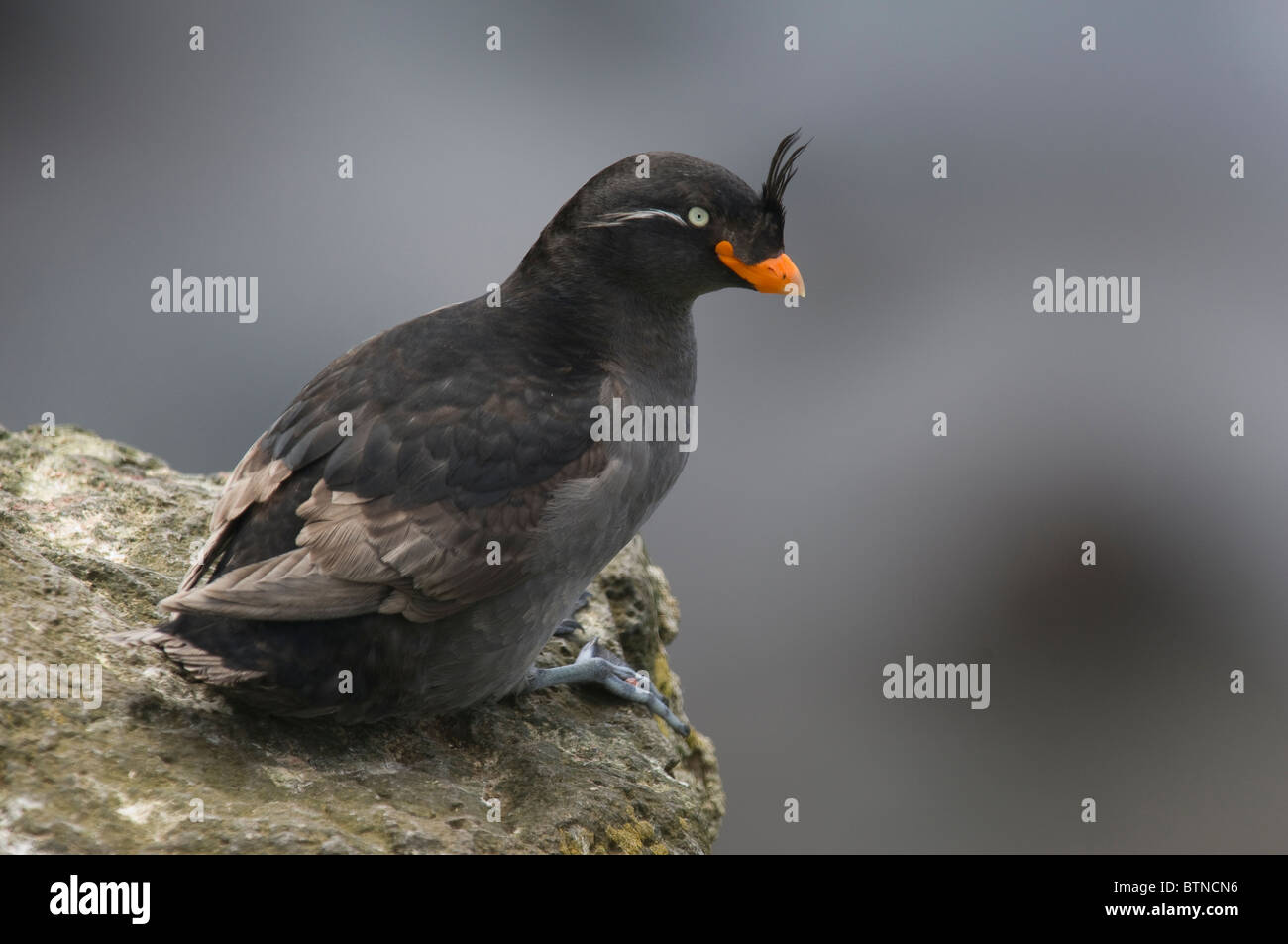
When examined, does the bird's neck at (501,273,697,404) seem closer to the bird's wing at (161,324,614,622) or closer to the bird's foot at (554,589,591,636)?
the bird's wing at (161,324,614,622)

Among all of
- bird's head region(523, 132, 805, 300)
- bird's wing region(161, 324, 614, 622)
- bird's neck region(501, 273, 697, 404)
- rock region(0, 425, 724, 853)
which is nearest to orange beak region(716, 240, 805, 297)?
bird's head region(523, 132, 805, 300)

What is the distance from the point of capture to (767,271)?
229 inches

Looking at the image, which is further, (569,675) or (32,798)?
(569,675)

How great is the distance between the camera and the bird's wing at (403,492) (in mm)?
4914

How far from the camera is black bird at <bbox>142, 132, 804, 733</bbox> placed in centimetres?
491

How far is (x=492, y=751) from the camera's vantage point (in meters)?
5.65

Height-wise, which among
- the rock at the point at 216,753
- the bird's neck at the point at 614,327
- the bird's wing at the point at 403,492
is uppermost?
the bird's neck at the point at 614,327

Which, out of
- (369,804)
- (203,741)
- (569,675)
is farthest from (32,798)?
(569,675)

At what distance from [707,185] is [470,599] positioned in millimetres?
2226

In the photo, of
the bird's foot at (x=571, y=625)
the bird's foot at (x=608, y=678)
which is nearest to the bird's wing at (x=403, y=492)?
the bird's foot at (x=608, y=678)

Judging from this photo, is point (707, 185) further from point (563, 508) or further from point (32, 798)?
point (32, 798)

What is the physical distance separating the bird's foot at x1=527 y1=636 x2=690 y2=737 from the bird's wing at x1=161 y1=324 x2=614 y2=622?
1135 millimetres

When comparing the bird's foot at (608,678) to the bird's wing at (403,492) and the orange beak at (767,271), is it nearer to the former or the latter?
the bird's wing at (403,492)

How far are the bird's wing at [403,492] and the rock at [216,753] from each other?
1.76 feet
